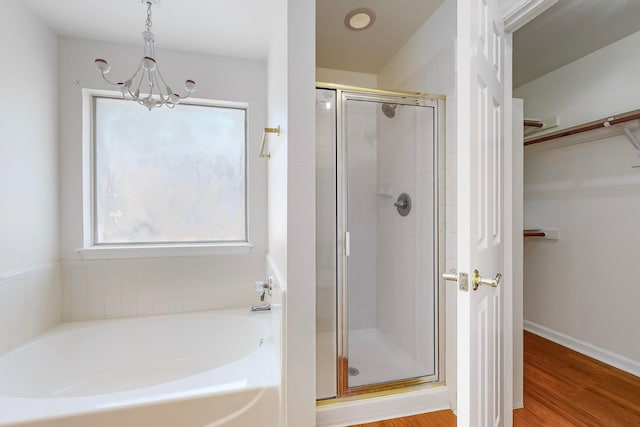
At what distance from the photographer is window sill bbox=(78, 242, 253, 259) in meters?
2.04

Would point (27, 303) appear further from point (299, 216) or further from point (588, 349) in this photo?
point (588, 349)

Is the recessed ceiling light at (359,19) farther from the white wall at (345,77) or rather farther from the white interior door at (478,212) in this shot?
the white interior door at (478,212)

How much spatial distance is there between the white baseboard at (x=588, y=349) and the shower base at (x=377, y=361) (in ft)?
5.00

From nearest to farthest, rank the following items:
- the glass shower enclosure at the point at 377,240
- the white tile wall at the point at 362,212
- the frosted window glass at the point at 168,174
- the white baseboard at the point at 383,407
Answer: the white baseboard at the point at 383,407 < the glass shower enclosure at the point at 377,240 < the white tile wall at the point at 362,212 < the frosted window glass at the point at 168,174

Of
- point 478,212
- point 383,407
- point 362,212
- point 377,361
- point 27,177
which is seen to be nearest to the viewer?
point 478,212

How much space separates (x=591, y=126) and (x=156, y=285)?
3495 mm

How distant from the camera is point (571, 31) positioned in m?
1.96

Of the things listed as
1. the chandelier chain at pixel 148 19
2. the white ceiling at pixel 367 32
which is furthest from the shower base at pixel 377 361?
the chandelier chain at pixel 148 19

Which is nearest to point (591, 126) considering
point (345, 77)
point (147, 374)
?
point (345, 77)

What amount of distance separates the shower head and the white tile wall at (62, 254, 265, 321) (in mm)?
1461

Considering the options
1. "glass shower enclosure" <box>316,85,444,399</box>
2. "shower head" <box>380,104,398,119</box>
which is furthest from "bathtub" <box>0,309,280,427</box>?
"shower head" <box>380,104,398,119</box>

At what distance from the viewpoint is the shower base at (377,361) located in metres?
1.69

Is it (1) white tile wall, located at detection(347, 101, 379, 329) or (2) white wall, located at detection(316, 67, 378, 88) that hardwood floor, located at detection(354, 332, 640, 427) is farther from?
(2) white wall, located at detection(316, 67, 378, 88)

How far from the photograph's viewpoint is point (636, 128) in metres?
1.96
